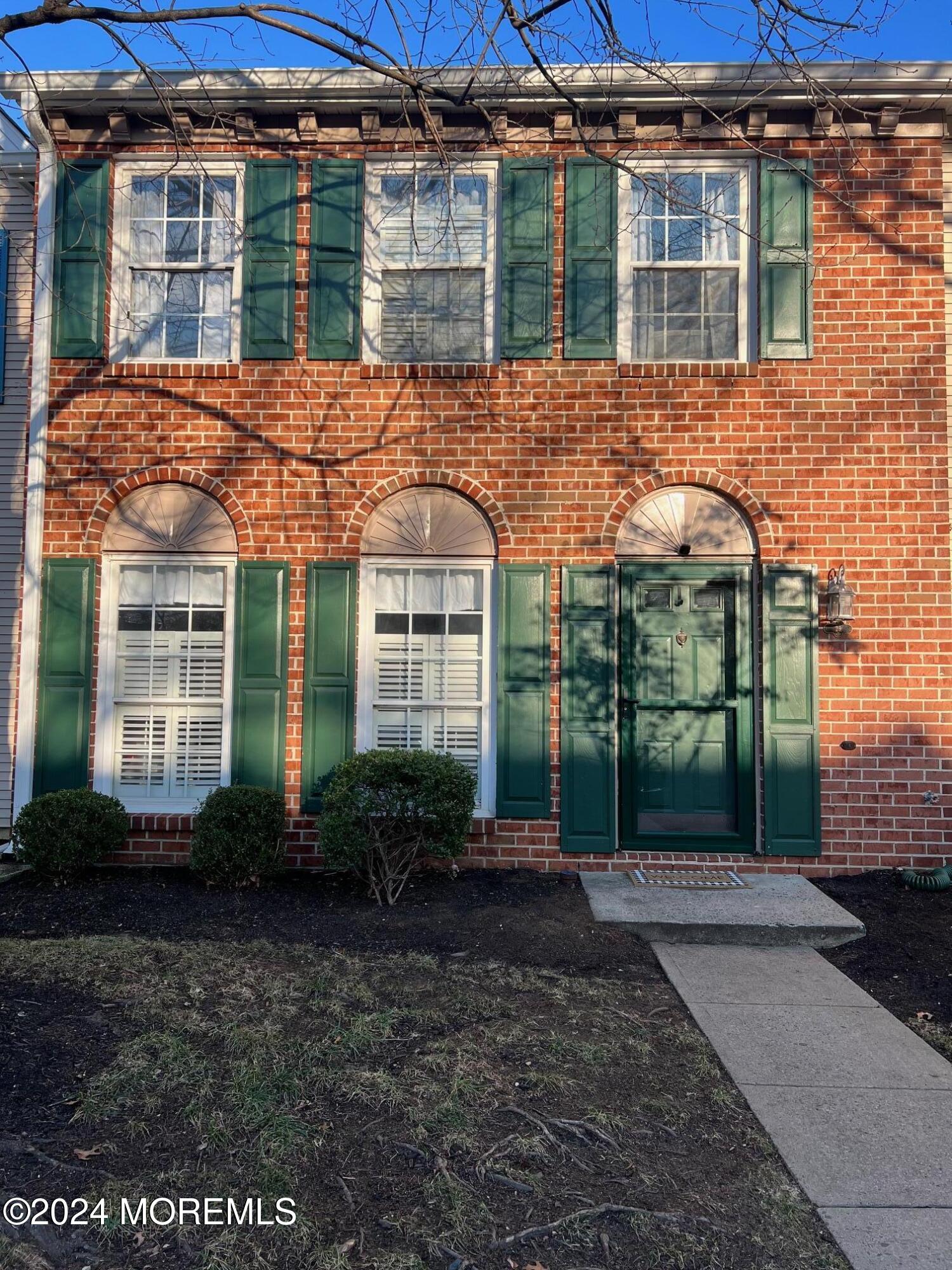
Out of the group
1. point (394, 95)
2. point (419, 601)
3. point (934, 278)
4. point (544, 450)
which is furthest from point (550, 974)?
point (394, 95)

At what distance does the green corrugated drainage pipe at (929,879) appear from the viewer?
6.46m

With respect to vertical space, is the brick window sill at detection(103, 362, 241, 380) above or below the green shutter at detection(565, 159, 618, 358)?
below

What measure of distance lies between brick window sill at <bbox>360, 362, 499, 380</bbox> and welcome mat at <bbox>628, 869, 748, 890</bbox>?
3.93m

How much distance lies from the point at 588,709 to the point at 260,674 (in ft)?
8.26

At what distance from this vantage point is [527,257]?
7258mm

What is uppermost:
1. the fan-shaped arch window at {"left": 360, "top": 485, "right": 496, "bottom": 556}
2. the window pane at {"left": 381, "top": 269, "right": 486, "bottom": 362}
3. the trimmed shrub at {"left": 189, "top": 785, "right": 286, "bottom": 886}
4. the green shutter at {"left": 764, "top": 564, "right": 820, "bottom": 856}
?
the window pane at {"left": 381, "top": 269, "right": 486, "bottom": 362}

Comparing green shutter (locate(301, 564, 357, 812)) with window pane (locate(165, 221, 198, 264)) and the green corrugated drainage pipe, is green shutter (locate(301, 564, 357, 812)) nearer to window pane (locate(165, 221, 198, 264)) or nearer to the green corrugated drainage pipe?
window pane (locate(165, 221, 198, 264))

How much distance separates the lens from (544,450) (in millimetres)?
7160

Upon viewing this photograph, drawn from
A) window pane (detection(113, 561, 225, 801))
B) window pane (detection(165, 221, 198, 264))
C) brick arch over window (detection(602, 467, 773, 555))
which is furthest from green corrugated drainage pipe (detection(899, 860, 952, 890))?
window pane (detection(165, 221, 198, 264))

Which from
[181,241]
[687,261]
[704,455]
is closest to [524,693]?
[704,455]

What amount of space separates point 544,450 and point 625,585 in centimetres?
122

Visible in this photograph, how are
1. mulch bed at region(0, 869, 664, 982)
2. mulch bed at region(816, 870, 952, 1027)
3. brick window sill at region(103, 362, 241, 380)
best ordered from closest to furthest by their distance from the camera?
1. mulch bed at region(816, 870, 952, 1027)
2. mulch bed at region(0, 869, 664, 982)
3. brick window sill at region(103, 362, 241, 380)

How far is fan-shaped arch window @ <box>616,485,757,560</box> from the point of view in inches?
281

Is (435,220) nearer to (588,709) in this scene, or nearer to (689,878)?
Result: (588,709)
